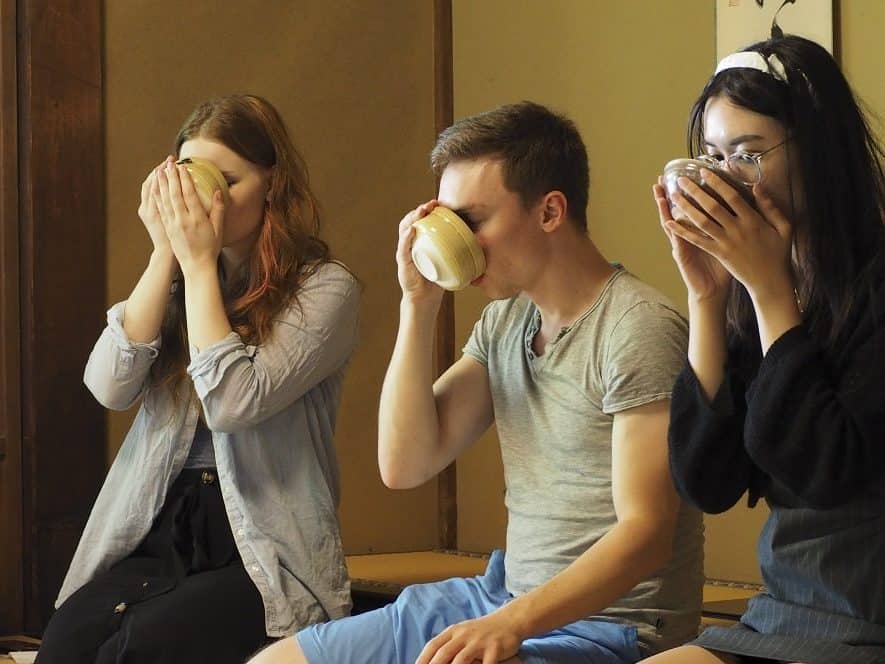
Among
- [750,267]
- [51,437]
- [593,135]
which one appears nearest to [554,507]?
[750,267]

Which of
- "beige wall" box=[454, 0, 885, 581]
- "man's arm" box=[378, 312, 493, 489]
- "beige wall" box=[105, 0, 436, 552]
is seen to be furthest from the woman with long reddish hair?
"beige wall" box=[454, 0, 885, 581]

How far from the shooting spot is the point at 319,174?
3.41 metres

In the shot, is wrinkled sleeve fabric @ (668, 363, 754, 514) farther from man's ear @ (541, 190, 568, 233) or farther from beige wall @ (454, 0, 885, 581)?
beige wall @ (454, 0, 885, 581)

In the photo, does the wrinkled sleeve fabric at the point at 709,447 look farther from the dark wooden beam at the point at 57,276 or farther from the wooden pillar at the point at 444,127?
the wooden pillar at the point at 444,127

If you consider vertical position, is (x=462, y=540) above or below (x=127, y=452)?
below

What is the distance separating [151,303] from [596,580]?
40.7 inches

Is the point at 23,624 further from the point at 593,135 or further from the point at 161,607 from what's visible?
the point at 593,135

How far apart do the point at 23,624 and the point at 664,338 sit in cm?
180

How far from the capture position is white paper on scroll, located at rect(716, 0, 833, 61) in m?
2.87

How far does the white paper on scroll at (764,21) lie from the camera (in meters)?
2.87

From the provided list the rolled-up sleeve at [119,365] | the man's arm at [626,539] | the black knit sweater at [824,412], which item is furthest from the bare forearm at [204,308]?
the black knit sweater at [824,412]

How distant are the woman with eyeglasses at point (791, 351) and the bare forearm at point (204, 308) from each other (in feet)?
2.88

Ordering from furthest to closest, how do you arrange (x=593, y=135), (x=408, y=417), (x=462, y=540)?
1. (x=462, y=540)
2. (x=593, y=135)
3. (x=408, y=417)

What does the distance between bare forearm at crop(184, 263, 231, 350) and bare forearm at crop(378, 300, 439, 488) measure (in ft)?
1.16
